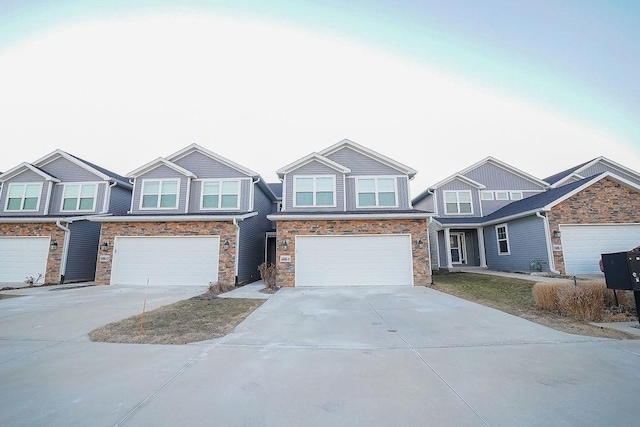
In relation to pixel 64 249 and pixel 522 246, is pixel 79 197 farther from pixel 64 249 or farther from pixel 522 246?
pixel 522 246

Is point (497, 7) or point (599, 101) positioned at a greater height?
point (497, 7)

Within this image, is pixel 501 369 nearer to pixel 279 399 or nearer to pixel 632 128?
pixel 279 399

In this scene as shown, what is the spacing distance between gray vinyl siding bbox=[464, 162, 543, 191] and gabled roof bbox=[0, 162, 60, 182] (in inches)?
1056

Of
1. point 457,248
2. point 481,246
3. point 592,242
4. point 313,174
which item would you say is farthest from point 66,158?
point 592,242

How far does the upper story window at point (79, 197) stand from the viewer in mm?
15995

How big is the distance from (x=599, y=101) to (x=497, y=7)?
27.6 ft

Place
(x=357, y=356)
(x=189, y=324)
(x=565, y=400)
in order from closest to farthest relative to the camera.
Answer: (x=565, y=400)
(x=357, y=356)
(x=189, y=324)

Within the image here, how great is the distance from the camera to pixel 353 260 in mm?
12570

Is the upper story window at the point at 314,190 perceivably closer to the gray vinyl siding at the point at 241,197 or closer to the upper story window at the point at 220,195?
the gray vinyl siding at the point at 241,197

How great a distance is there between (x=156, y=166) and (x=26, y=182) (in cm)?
823

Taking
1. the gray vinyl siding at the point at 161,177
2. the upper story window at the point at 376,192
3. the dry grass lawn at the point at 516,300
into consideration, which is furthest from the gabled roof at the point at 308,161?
the dry grass lawn at the point at 516,300

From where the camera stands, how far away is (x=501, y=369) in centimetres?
365

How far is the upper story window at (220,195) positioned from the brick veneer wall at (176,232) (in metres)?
2.19

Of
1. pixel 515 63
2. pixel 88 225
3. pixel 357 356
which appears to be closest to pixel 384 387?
pixel 357 356
